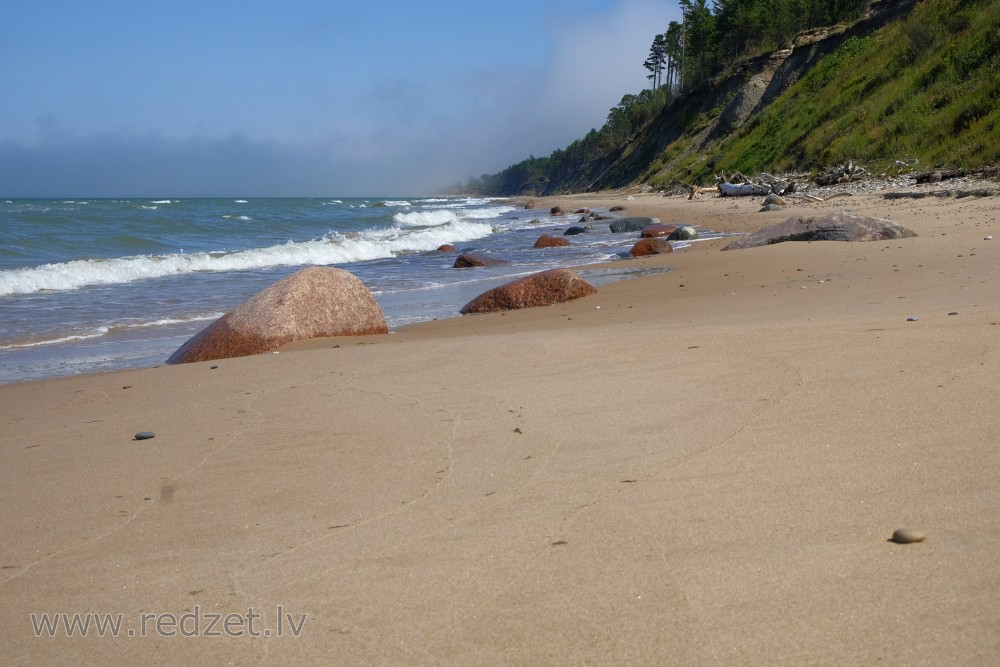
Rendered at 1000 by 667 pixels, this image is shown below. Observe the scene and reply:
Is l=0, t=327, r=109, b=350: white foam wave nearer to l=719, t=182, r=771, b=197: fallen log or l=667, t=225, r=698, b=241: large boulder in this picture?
l=667, t=225, r=698, b=241: large boulder

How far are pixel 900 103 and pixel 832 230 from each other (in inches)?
652

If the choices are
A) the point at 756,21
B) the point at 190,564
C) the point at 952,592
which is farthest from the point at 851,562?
the point at 756,21

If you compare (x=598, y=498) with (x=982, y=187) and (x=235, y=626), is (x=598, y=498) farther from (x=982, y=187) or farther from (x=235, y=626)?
(x=982, y=187)

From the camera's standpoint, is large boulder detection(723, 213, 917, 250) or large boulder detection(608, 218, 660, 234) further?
large boulder detection(608, 218, 660, 234)

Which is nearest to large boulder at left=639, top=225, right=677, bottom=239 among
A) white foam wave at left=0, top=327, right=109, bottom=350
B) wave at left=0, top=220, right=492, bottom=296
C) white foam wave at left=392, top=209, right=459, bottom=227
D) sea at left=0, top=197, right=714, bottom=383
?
sea at left=0, top=197, right=714, bottom=383

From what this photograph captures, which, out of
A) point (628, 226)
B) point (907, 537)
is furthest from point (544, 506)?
point (628, 226)

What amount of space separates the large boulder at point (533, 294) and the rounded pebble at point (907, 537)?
721 centimetres

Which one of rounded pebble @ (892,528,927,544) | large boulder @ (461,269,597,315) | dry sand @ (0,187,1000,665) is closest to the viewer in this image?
dry sand @ (0,187,1000,665)

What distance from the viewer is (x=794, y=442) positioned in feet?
9.80

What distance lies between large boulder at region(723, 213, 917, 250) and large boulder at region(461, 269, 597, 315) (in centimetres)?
418

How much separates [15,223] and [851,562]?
116 feet

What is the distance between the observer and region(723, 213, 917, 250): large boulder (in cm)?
1098

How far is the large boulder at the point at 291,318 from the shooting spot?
7152mm

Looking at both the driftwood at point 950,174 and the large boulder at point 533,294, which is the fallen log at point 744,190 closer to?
the driftwood at point 950,174
